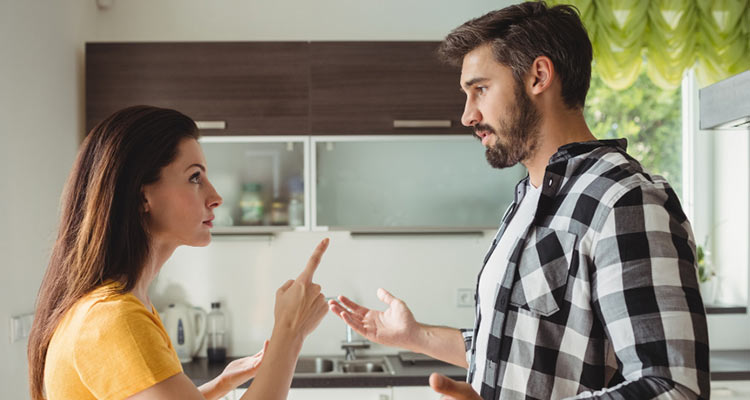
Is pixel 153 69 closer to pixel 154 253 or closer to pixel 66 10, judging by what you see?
pixel 66 10

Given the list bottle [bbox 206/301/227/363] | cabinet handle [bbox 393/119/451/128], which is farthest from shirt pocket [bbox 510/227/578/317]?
bottle [bbox 206/301/227/363]

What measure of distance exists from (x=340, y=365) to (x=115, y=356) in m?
2.08

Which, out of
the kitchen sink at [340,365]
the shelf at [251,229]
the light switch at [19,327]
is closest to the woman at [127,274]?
the light switch at [19,327]

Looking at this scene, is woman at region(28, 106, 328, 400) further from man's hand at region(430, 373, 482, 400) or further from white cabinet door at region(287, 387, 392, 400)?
white cabinet door at region(287, 387, 392, 400)

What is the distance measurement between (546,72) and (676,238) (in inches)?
18.4

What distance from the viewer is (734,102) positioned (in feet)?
4.88

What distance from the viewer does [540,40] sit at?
4.27 ft

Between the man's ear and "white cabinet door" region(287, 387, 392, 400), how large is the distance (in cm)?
169

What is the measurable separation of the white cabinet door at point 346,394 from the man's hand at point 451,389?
1717mm

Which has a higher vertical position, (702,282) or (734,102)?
(734,102)

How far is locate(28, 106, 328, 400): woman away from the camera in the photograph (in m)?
1.02

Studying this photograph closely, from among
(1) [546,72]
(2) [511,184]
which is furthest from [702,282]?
(1) [546,72]

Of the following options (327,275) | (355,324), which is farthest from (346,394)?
(355,324)

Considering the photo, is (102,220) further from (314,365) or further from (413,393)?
(314,365)
